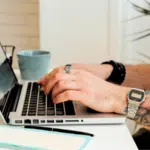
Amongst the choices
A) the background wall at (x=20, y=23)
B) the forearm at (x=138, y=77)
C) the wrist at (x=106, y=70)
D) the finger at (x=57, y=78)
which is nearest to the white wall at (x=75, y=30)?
the background wall at (x=20, y=23)

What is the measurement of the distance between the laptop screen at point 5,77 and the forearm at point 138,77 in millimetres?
425

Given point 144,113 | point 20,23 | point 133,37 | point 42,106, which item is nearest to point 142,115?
point 144,113

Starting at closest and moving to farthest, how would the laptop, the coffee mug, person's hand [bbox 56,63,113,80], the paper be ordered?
the paper
the laptop
person's hand [bbox 56,63,113,80]
the coffee mug

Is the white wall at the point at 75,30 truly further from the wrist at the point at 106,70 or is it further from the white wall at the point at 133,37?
the wrist at the point at 106,70

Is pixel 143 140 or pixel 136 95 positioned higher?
pixel 136 95

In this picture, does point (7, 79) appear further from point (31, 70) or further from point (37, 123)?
point (37, 123)

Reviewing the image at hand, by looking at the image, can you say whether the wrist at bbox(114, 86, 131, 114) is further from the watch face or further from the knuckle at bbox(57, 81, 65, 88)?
the knuckle at bbox(57, 81, 65, 88)

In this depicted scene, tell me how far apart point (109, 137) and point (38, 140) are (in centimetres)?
16

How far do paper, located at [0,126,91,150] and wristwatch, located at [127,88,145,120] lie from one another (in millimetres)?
243

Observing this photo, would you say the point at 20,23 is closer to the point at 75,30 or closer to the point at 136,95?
the point at 75,30

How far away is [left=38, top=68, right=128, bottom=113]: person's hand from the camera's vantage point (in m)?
0.90

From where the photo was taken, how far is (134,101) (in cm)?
97

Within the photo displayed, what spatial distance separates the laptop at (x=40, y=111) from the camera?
2.72 ft

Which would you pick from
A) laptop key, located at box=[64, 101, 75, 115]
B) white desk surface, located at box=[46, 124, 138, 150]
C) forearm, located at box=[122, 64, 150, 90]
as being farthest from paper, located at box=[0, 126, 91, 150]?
forearm, located at box=[122, 64, 150, 90]
